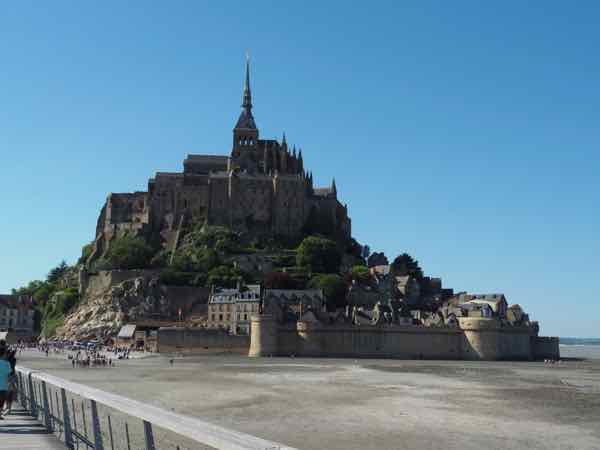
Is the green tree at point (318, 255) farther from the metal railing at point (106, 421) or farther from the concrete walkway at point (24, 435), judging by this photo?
the concrete walkway at point (24, 435)

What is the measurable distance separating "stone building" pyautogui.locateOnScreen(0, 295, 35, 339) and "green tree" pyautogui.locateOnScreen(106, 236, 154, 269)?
14.1 m

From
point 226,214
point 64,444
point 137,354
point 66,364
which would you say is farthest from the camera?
point 226,214

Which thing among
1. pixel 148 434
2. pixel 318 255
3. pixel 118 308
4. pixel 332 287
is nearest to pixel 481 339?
pixel 332 287

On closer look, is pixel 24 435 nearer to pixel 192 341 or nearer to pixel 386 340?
pixel 192 341

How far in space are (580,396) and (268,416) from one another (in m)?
18.0

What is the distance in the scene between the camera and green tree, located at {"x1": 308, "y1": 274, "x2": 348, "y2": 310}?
76688 mm

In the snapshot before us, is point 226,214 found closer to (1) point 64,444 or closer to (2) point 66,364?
(2) point 66,364

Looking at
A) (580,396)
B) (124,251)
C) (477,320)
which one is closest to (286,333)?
(477,320)

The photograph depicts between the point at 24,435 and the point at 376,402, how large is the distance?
842 inches

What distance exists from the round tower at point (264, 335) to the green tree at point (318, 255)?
60.3ft

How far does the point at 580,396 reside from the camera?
35125 millimetres

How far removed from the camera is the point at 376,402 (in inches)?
1183

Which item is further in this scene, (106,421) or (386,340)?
(386,340)

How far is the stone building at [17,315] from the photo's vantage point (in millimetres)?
87812
